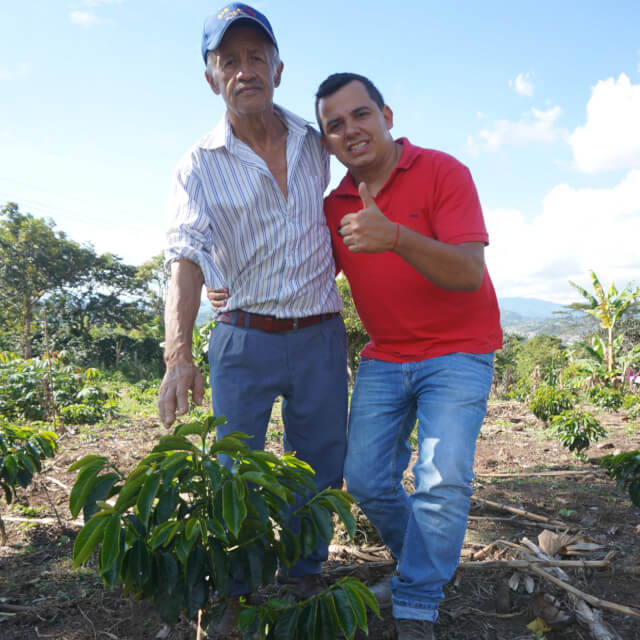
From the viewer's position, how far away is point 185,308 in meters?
1.96

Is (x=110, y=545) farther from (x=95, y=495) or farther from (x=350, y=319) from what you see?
(x=350, y=319)

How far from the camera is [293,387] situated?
228 centimetres

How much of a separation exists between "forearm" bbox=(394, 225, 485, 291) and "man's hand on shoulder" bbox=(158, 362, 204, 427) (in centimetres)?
80

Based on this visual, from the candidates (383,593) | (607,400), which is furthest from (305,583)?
(607,400)

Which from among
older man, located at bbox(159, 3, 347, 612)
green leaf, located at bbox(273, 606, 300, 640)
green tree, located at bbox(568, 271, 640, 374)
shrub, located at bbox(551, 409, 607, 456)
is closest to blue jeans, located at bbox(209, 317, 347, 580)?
older man, located at bbox(159, 3, 347, 612)

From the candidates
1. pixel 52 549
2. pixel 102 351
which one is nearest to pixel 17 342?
pixel 102 351

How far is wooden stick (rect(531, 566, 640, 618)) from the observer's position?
2078 millimetres

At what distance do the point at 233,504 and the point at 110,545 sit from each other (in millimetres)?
301

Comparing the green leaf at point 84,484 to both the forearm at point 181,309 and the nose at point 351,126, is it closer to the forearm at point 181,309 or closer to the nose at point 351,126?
the forearm at point 181,309

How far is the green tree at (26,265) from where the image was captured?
2309cm

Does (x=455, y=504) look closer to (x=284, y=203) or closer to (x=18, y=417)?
(x=284, y=203)

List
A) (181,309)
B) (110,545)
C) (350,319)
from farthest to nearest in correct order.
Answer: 1. (350,319)
2. (181,309)
3. (110,545)

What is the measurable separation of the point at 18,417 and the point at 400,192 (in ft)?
19.5

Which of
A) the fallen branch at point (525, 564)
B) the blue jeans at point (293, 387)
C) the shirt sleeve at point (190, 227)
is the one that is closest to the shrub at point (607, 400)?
Result: the fallen branch at point (525, 564)
